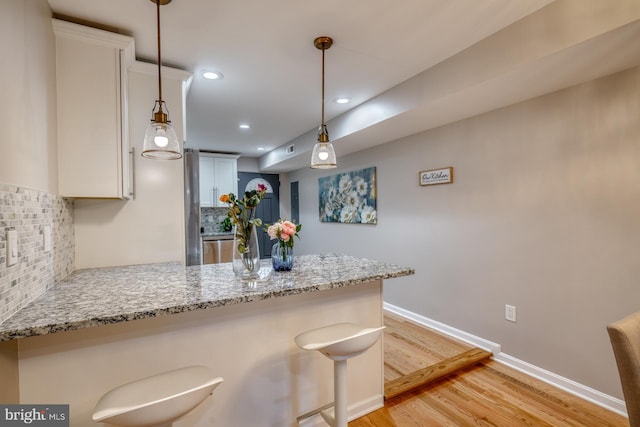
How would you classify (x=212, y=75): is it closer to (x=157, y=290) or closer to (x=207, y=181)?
(x=157, y=290)

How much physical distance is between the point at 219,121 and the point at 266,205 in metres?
2.73

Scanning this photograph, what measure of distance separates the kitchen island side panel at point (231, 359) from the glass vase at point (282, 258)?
22 centimetres

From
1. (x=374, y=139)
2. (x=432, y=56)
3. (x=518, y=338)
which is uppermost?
(x=432, y=56)

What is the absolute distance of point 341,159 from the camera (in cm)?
449

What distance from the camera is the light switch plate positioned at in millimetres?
1085

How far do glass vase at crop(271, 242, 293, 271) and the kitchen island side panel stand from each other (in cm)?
22

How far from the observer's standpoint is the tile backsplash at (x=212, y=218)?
18.4ft

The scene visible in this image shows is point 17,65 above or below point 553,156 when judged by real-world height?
above

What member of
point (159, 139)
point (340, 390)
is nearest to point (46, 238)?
point (159, 139)

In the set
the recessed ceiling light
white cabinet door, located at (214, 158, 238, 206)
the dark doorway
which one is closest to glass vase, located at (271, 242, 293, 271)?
the recessed ceiling light

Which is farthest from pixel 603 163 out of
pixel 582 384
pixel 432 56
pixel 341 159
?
pixel 341 159

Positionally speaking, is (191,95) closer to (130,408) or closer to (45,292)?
(45,292)

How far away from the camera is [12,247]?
3.63ft

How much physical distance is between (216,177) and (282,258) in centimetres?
399
